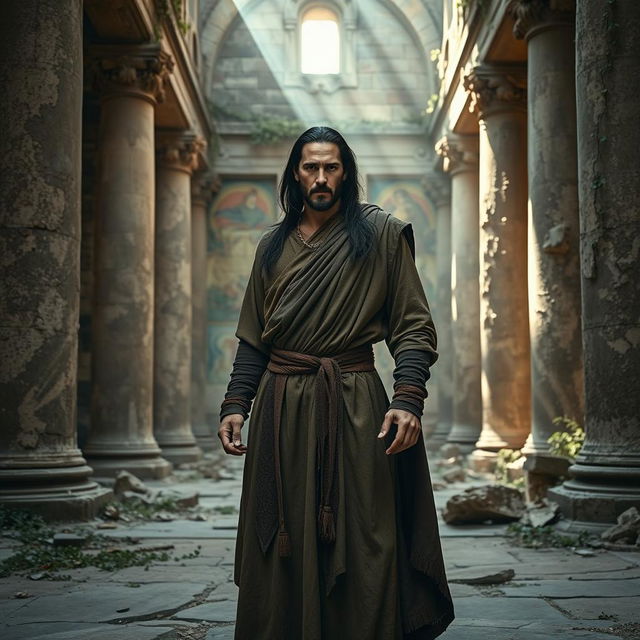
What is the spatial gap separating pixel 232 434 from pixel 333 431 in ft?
1.51

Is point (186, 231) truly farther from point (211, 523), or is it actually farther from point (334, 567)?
point (334, 567)

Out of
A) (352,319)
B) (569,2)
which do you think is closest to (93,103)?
(569,2)

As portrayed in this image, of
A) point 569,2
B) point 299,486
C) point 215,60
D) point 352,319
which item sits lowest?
point 299,486

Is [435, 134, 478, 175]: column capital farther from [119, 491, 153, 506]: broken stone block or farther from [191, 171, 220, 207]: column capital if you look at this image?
[119, 491, 153, 506]: broken stone block

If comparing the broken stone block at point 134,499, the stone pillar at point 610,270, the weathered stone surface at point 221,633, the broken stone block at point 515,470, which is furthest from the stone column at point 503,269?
the weathered stone surface at point 221,633

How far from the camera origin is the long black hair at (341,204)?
11.7ft

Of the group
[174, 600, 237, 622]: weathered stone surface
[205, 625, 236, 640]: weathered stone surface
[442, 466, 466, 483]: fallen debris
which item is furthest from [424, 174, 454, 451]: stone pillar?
[205, 625, 236, 640]: weathered stone surface

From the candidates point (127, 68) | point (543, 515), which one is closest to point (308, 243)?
point (543, 515)

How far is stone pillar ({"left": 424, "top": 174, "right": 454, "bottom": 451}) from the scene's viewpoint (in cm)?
1991

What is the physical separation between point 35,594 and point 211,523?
12.8 feet

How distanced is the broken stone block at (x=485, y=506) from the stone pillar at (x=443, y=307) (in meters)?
10.7

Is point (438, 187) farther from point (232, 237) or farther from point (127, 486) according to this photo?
point (127, 486)

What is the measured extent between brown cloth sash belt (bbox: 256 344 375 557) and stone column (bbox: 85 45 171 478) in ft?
30.1

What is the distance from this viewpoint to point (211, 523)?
9.27 meters
